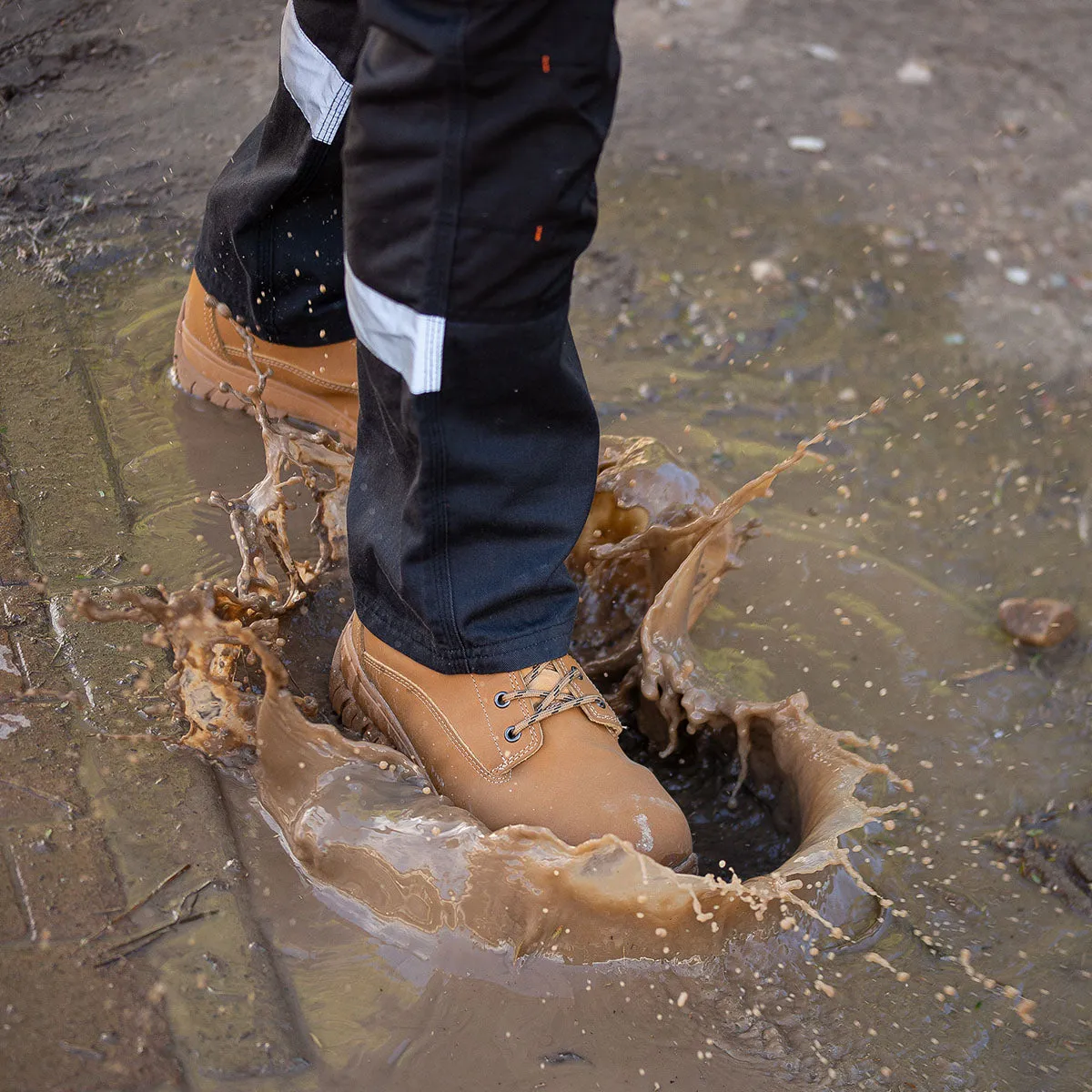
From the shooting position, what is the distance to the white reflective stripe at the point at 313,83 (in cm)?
183

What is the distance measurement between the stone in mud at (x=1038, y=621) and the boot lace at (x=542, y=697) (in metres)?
1.02

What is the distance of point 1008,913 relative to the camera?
1.73 meters

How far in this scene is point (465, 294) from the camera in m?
1.32

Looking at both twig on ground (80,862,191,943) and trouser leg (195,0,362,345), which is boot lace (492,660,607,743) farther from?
trouser leg (195,0,362,345)

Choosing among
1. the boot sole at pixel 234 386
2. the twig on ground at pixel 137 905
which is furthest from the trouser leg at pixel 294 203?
the twig on ground at pixel 137 905

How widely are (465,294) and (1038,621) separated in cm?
145

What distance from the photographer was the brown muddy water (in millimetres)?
1459

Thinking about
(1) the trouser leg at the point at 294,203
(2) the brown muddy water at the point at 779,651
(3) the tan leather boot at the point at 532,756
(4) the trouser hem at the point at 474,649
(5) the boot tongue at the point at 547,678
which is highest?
(1) the trouser leg at the point at 294,203

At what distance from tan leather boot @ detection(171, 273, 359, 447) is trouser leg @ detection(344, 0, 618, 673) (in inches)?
25.0

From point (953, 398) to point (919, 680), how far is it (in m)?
0.90

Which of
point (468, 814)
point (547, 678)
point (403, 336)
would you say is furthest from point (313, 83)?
point (468, 814)

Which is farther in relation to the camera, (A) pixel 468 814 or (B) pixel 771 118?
(B) pixel 771 118

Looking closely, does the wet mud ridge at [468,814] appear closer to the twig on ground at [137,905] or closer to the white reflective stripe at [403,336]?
the twig on ground at [137,905]

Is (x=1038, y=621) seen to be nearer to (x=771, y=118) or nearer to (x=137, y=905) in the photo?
(x=137, y=905)
